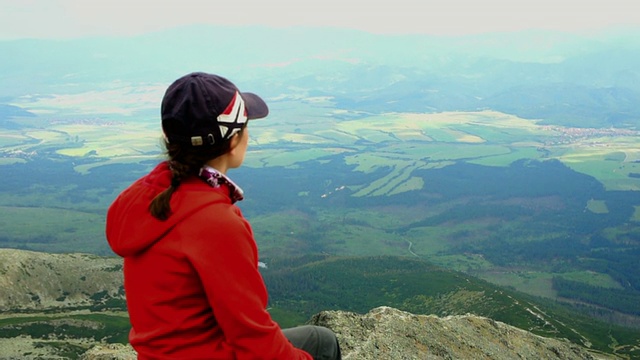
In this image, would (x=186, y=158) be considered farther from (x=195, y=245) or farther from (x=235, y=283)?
(x=235, y=283)

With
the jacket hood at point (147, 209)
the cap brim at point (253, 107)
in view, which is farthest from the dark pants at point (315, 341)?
the cap brim at point (253, 107)

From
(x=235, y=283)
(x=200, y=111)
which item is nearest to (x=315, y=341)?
(x=235, y=283)

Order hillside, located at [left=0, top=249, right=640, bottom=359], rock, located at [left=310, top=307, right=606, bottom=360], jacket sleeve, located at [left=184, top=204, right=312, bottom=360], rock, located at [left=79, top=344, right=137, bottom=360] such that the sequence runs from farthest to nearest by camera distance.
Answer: hillside, located at [left=0, top=249, right=640, bottom=359] < rock, located at [left=310, top=307, right=606, bottom=360] < rock, located at [left=79, top=344, right=137, bottom=360] < jacket sleeve, located at [left=184, top=204, right=312, bottom=360]

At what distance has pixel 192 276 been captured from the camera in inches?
236

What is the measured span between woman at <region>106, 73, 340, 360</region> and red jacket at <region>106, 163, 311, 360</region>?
0.01 m

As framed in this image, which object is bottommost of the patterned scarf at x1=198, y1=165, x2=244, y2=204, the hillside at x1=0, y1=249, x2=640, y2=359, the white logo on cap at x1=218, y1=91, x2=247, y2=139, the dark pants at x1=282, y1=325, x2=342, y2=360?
the hillside at x1=0, y1=249, x2=640, y2=359

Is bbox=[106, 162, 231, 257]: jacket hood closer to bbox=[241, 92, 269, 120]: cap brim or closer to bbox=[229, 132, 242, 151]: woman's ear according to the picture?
bbox=[229, 132, 242, 151]: woman's ear

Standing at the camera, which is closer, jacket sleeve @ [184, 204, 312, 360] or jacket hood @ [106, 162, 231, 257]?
jacket sleeve @ [184, 204, 312, 360]

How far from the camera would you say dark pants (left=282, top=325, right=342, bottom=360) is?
8883 mm

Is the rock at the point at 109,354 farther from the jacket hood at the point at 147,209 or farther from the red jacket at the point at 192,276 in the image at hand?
the jacket hood at the point at 147,209

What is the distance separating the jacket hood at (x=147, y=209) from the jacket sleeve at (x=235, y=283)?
1.06ft

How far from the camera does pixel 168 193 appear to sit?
6.01 metres

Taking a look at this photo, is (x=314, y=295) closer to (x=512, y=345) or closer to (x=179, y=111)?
(x=512, y=345)

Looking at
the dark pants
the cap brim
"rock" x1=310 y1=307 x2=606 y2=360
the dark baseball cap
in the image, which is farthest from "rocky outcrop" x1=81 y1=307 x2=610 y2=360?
the dark baseball cap
